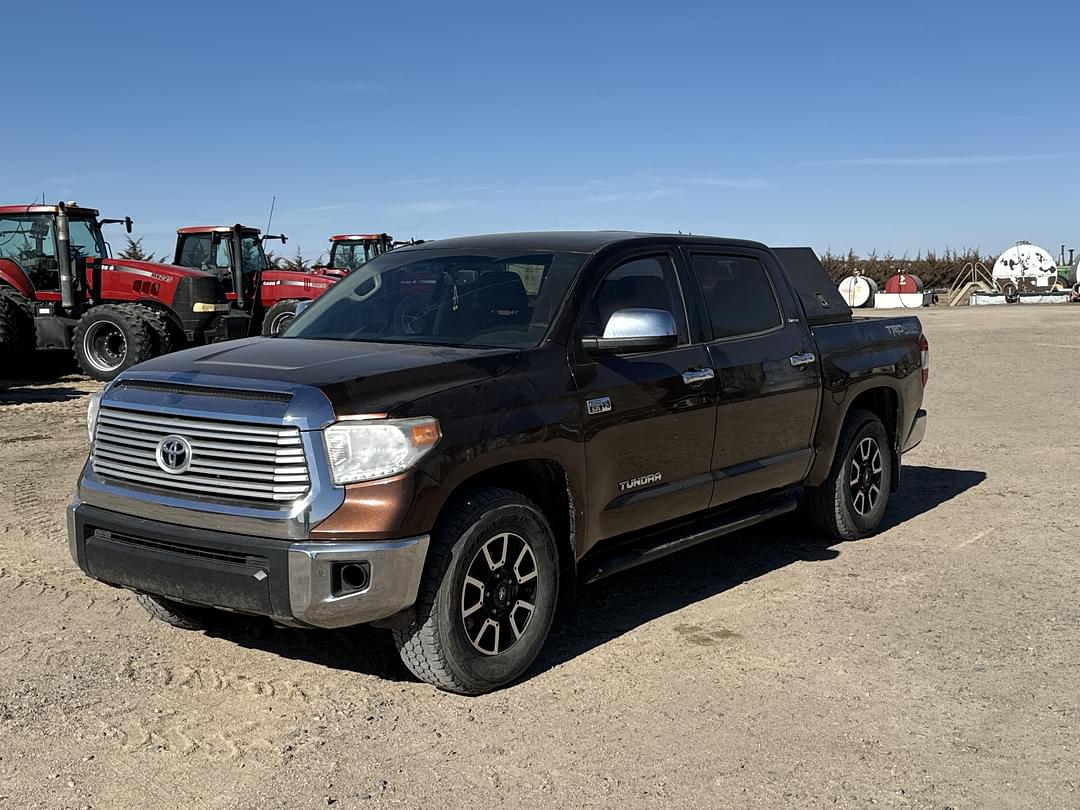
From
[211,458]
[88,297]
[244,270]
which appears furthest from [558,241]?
[244,270]

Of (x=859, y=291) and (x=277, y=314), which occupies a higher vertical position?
(x=859, y=291)

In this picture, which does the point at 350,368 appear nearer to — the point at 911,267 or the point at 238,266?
the point at 238,266

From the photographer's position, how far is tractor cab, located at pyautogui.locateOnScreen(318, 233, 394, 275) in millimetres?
23688

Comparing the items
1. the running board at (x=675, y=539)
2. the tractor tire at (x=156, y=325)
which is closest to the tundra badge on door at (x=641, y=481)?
the running board at (x=675, y=539)

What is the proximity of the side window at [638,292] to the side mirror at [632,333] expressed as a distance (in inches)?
6.7

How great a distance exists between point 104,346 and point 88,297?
3.68 feet

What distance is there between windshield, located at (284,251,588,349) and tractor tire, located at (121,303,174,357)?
11.9 metres

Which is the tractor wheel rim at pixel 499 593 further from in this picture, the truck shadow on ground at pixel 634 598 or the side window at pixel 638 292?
the side window at pixel 638 292

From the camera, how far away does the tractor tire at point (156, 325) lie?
17047mm

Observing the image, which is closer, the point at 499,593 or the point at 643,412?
the point at 499,593

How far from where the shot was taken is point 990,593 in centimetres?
619

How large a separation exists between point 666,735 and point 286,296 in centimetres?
1699

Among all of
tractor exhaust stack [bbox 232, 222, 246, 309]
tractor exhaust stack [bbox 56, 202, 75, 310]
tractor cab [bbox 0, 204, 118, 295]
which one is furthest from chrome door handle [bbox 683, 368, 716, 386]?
tractor exhaust stack [bbox 232, 222, 246, 309]

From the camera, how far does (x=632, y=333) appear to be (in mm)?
5078
